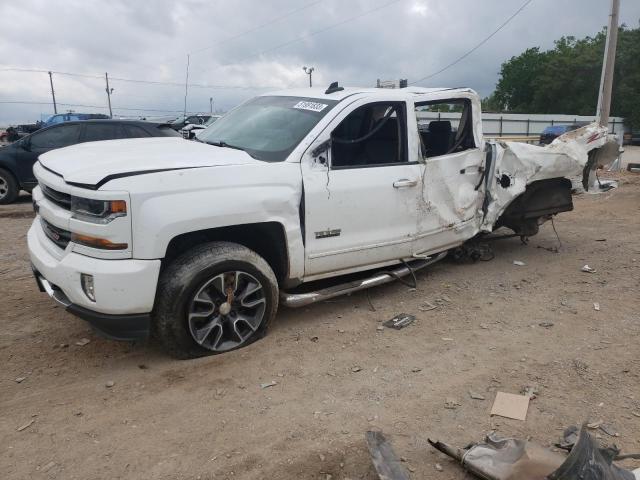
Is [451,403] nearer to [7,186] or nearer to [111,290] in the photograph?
[111,290]

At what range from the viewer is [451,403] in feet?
10.7

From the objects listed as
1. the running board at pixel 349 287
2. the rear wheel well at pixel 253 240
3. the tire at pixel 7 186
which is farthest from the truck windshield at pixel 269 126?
the tire at pixel 7 186

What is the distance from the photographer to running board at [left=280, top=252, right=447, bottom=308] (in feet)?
13.5

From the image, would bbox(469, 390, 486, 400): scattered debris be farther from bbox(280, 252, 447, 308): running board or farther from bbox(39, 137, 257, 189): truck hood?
bbox(39, 137, 257, 189): truck hood

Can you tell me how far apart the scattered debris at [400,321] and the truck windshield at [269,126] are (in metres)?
1.62

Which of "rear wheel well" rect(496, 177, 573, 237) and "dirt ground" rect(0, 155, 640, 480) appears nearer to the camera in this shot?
"dirt ground" rect(0, 155, 640, 480)

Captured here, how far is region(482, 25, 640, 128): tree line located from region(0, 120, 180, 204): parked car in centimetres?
4790

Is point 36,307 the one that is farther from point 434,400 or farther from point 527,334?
point 527,334

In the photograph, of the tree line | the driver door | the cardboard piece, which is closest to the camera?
the cardboard piece

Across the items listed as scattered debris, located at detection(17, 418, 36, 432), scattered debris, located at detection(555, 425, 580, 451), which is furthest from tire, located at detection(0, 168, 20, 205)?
scattered debris, located at detection(555, 425, 580, 451)

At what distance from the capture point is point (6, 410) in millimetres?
3121

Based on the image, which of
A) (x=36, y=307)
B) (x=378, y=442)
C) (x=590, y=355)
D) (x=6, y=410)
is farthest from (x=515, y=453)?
(x=36, y=307)

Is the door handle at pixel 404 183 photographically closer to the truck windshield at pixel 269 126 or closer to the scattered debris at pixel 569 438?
the truck windshield at pixel 269 126

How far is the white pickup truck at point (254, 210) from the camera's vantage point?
3277 millimetres
